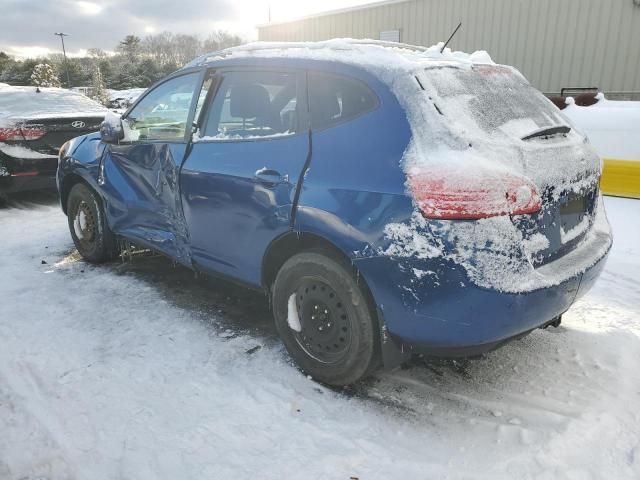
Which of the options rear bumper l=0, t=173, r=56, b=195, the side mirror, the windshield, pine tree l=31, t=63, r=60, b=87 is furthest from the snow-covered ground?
pine tree l=31, t=63, r=60, b=87

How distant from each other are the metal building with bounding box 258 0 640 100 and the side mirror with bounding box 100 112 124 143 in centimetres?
1108

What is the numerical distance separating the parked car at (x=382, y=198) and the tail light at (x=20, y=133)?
401 cm

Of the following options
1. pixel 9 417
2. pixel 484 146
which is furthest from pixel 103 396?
pixel 484 146

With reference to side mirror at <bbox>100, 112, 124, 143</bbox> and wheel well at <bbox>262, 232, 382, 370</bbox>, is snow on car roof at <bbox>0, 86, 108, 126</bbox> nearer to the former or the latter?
side mirror at <bbox>100, 112, 124, 143</bbox>

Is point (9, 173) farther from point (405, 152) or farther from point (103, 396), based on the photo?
point (405, 152)

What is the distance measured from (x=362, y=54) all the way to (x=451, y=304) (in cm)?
137

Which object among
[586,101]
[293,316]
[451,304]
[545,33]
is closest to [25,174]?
[293,316]

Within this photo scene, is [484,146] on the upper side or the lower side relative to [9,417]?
upper

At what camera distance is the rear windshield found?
2.40 meters

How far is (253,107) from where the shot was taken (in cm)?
312

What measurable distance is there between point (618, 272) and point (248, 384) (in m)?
3.36

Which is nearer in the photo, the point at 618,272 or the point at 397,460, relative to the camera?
the point at 397,460

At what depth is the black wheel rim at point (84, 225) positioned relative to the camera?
15.4 feet

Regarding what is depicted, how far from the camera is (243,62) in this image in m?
3.21
